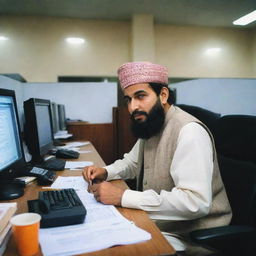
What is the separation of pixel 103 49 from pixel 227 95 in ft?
13.5

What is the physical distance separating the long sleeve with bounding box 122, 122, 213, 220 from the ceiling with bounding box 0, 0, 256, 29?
4.70m

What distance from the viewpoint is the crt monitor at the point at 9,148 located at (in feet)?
3.29

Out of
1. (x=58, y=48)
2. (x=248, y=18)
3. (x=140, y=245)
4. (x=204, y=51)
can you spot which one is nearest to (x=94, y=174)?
(x=140, y=245)

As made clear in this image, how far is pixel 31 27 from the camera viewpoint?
5.64m

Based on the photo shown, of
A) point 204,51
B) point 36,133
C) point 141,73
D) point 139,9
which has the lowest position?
point 36,133

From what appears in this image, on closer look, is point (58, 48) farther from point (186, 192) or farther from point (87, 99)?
point (186, 192)

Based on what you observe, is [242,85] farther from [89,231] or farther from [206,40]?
[206,40]

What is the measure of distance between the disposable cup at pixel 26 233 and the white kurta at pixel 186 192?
363 mm

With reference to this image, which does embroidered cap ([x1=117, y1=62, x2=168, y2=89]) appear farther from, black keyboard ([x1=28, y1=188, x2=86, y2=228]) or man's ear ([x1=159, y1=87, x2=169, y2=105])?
black keyboard ([x1=28, y1=188, x2=86, y2=228])

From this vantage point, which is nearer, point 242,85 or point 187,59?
point 242,85

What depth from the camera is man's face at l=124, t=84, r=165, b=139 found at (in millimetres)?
1207

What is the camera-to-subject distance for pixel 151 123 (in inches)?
46.6

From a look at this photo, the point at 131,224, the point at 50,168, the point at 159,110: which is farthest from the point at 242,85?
the point at 131,224

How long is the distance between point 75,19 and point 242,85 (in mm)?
4578
